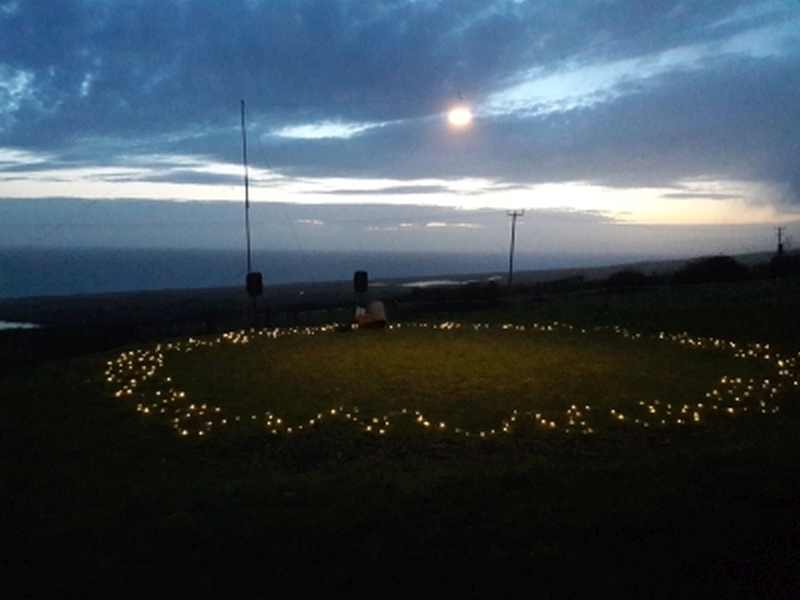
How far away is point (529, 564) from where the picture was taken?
493 centimetres

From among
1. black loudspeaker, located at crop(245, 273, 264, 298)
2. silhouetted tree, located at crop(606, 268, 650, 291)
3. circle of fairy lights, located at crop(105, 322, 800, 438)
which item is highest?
black loudspeaker, located at crop(245, 273, 264, 298)

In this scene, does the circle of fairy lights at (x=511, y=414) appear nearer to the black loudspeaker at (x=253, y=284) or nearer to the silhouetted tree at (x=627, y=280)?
the black loudspeaker at (x=253, y=284)

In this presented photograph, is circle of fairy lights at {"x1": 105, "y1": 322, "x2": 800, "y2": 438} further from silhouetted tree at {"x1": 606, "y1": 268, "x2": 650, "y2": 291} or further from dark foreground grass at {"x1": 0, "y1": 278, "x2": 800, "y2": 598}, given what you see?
silhouetted tree at {"x1": 606, "y1": 268, "x2": 650, "y2": 291}

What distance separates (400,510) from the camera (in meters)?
6.07

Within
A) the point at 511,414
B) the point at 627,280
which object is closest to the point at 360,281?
the point at 511,414

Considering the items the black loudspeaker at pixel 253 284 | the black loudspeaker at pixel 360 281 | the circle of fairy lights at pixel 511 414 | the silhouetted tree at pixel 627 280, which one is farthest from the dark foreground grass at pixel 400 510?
the silhouetted tree at pixel 627 280

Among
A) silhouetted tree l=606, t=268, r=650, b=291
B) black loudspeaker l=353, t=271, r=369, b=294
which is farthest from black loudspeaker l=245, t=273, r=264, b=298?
silhouetted tree l=606, t=268, r=650, b=291

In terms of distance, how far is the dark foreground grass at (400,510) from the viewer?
4.84 meters

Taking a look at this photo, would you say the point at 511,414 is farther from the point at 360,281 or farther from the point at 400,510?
the point at 360,281

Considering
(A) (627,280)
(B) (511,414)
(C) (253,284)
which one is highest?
(C) (253,284)

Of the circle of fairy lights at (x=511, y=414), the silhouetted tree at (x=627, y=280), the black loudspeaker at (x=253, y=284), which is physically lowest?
the circle of fairy lights at (x=511, y=414)

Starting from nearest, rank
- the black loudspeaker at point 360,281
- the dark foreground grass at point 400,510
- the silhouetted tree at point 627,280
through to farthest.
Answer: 1. the dark foreground grass at point 400,510
2. the black loudspeaker at point 360,281
3. the silhouetted tree at point 627,280

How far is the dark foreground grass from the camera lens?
4.84m

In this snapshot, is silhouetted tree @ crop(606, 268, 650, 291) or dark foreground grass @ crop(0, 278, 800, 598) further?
silhouetted tree @ crop(606, 268, 650, 291)
